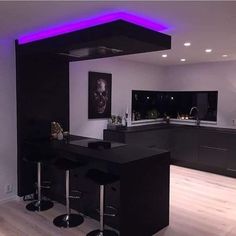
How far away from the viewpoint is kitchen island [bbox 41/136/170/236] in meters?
2.77

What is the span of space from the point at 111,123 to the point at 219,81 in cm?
269

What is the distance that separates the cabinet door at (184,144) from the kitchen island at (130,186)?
9.33ft

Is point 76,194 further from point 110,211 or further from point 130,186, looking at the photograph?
point 130,186

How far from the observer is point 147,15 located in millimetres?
2654

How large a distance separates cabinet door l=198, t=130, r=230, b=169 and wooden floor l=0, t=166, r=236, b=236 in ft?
2.35

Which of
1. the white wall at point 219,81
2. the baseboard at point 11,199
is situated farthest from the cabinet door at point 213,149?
the baseboard at point 11,199

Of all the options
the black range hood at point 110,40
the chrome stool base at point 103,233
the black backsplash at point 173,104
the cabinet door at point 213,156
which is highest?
the black range hood at point 110,40

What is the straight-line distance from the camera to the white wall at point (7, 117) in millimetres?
3787

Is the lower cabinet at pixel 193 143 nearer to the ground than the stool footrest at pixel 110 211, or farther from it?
farther from it

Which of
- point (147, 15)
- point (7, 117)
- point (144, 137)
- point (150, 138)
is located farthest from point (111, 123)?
point (147, 15)

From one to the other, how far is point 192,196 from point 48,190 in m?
2.37

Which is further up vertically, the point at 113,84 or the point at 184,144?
the point at 113,84

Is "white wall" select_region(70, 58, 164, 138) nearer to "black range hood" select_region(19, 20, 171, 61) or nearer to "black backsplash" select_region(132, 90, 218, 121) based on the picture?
"black backsplash" select_region(132, 90, 218, 121)

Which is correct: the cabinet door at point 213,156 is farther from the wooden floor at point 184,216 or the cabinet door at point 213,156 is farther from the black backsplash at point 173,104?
the black backsplash at point 173,104
